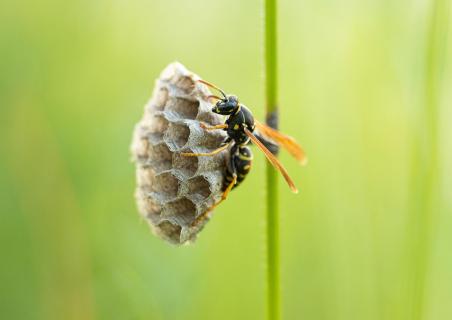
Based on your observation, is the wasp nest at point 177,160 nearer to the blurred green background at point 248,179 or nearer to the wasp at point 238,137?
the wasp at point 238,137

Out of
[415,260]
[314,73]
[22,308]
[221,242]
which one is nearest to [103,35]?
[314,73]

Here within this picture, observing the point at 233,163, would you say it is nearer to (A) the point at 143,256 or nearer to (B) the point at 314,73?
(A) the point at 143,256

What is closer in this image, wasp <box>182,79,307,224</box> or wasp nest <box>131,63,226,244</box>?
wasp nest <box>131,63,226,244</box>

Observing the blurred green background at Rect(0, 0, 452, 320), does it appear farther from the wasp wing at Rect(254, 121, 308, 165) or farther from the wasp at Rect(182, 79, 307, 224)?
the wasp at Rect(182, 79, 307, 224)

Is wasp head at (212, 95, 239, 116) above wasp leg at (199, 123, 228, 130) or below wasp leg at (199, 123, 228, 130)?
above

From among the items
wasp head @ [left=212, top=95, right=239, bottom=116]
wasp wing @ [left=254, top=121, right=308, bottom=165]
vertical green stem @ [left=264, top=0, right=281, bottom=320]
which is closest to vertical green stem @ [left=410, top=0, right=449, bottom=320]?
wasp wing @ [left=254, top=121, right=308, bottom=165]
